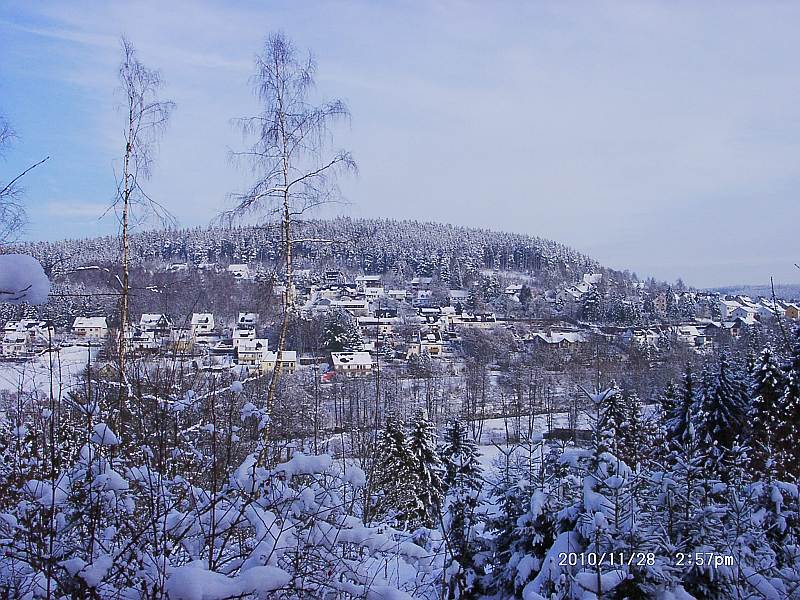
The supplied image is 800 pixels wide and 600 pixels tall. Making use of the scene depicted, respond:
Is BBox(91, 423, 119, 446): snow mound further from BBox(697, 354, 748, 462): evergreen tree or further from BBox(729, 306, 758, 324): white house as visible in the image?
BBox(729, 306, 758, 324): white house

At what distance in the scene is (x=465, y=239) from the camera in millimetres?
114562

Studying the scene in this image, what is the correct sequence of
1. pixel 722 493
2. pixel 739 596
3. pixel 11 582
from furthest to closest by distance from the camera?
pixel 722 493 → pixel 739 596 → pixel 11 582

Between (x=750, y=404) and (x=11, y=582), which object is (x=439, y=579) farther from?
(x=750, y=404)

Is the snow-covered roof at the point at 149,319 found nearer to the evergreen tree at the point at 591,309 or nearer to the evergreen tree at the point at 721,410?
the evergreen tree at the point at 721,410

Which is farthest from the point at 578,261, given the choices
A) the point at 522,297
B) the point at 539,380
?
the point at 539,380

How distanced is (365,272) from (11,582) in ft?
284

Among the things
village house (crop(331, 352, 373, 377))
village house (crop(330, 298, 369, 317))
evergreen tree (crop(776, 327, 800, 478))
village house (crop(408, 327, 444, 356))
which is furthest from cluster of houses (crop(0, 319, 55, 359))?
village house (crop(330, 298, 369, 317))

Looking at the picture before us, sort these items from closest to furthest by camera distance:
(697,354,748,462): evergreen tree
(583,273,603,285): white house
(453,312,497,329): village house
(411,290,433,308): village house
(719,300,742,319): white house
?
(697,354,748,462): evergreen tree
(453,312,497,329): village house
(719,300,742,319): white house
(411,290,433,308): village house
(583,273,603,285): white house

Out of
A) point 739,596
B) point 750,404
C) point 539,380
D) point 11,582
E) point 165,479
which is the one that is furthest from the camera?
point 539,380

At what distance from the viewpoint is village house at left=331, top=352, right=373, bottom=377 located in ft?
114

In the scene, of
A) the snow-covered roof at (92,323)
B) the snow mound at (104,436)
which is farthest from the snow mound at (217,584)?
the snow-covered roof at (92,323)

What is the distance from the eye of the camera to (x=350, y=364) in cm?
3538

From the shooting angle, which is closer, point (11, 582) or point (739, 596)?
point (11, 582)

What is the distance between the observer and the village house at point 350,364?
3462cm
